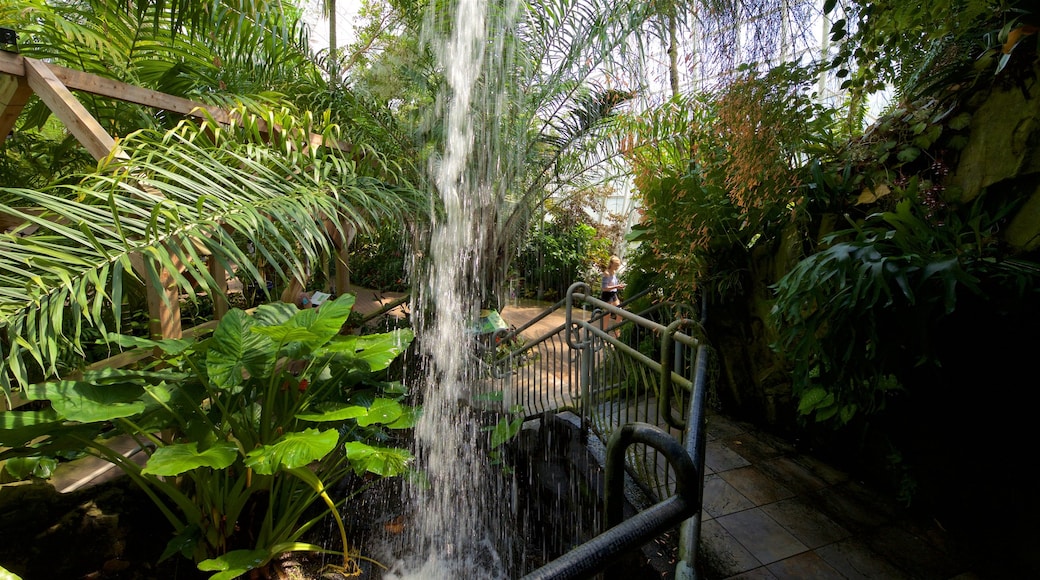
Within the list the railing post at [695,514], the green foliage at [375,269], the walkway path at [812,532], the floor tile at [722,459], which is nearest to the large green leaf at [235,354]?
the walkway path at [812,532]

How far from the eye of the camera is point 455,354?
16.1ft

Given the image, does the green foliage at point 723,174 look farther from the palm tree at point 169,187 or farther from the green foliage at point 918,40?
the palm tree at point 169,187

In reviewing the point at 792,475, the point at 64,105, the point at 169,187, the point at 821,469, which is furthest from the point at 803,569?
the point at 64,105

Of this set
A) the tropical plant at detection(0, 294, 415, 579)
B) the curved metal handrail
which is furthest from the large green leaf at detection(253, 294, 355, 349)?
the curved metal handrail

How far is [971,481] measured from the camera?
2.06 m

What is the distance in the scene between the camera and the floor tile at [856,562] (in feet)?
6.28

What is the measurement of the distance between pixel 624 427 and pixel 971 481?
2.23 metres

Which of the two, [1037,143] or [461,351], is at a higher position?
[1037,143]

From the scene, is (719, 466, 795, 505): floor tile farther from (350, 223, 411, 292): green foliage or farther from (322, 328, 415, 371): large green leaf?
(350, 223, 411, 292): green foliage

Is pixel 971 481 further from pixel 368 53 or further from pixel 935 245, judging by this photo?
pixel 368 53

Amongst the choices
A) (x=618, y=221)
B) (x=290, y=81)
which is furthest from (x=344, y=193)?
(x=618, y=221)

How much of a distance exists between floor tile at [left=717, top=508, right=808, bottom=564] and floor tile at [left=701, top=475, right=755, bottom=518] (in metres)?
0.04

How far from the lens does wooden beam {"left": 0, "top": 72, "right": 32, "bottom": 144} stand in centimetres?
219

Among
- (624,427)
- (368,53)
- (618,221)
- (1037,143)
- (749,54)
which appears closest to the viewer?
(624,427)
